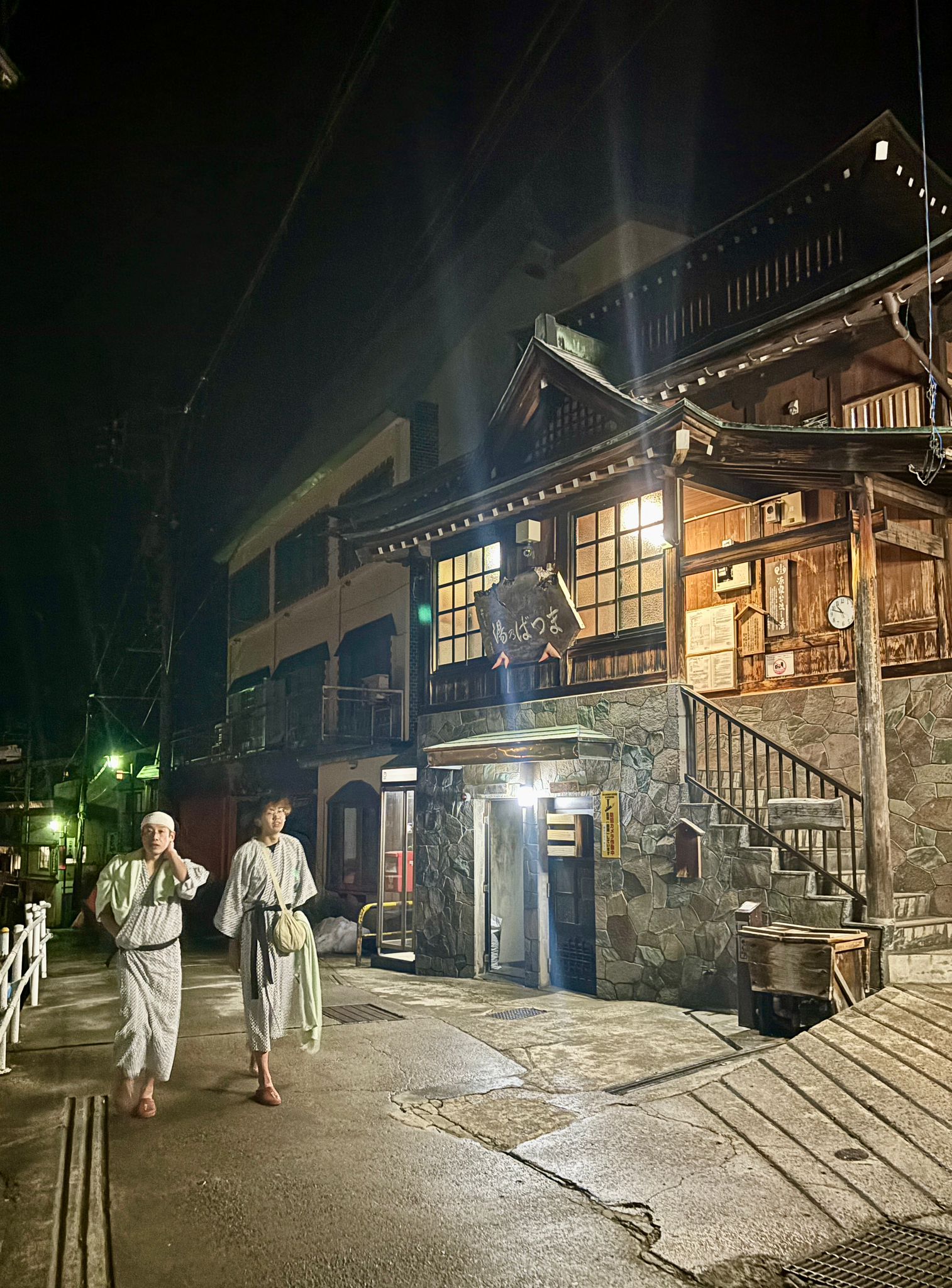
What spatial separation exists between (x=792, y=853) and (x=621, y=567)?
517 cm

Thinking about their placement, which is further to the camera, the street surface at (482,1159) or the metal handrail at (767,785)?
the metal handrail at (767,785)

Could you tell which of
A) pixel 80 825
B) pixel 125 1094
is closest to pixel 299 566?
pixel 80 825

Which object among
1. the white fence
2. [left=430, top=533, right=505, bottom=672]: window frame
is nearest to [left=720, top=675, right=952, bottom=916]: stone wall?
[left=430, top=533, right=505, bottom=672]: window frame

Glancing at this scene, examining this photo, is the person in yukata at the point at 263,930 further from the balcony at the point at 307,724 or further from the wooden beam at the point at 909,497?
the balcony at the point at 307,724

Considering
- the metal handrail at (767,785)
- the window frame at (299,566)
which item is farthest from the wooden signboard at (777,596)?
the window frame at (299,566)

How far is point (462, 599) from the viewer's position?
17.5 m

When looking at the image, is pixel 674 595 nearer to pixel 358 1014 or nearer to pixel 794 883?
pixel 794 883

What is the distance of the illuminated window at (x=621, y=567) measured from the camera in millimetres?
13805

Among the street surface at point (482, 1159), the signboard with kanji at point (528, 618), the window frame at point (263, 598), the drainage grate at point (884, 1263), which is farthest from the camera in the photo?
the window frame at point (263, 598)

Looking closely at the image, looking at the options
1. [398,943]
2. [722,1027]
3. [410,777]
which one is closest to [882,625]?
[722,1027]

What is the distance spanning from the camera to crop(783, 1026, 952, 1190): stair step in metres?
5.96

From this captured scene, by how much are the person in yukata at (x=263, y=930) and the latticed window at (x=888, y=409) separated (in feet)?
30.1

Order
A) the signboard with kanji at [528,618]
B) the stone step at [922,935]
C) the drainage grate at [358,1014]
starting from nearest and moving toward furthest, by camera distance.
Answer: the stone step at [922,935] → the drainage grate at [358,1014] → the signboard with kanji at [528,618]

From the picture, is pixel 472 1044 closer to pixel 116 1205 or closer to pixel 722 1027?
pixel 722 1027
